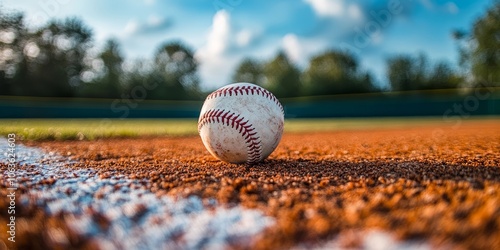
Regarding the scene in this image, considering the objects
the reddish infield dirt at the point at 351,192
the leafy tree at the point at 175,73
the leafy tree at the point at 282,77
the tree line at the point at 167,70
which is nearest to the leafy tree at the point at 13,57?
the tree line at the point at 167,70

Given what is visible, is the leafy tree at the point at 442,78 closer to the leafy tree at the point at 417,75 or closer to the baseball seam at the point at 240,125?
the leafy tree at the point at 417,75

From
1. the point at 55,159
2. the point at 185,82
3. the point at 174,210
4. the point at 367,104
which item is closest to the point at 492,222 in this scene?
the point at 174,210

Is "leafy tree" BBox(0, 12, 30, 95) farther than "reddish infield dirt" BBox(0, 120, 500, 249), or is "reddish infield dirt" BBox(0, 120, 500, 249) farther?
"leafy tree" BBox(0, 12, 30, 95)

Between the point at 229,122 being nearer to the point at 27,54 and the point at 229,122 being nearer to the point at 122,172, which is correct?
the point at 122,172

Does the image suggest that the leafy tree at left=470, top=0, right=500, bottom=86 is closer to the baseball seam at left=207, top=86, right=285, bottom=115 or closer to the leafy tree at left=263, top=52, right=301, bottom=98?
the leafy tree at left=263, top=52, right=301, bottom=98

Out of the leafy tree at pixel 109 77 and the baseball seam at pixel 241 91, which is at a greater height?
the leafy tree at pixel 109 77

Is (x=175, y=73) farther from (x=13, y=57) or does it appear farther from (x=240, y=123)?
(x=240, y=123)

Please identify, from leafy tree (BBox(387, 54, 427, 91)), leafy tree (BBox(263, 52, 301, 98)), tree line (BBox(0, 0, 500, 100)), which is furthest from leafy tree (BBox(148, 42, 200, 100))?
leafy tree (BBox(387, 54, 427, 91))
